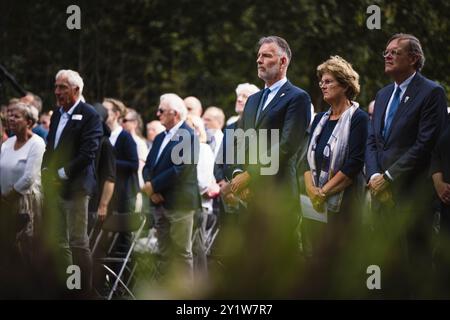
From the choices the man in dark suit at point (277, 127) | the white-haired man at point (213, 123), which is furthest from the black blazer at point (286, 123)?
the white-haired man at point (213, 123)

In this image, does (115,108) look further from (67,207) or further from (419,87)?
(419,87)

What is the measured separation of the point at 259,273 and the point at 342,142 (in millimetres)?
1705

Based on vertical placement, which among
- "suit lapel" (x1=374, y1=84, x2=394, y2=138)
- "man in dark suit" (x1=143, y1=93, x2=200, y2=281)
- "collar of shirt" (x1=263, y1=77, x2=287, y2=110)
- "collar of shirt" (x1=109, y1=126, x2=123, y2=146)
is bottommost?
Result: "man in dark suit" (x1=143, y1=93, x2=200, y2=281)

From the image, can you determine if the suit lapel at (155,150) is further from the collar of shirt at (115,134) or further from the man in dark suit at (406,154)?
the man in dark suit at (406,154)

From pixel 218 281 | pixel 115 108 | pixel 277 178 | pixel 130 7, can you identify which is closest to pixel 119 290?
pixel 115 108

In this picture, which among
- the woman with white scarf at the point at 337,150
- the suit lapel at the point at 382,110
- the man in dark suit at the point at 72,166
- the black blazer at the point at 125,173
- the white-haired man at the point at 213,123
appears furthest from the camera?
the white-haired man at the point at 213,123

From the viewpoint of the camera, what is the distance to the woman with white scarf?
24.6 feet

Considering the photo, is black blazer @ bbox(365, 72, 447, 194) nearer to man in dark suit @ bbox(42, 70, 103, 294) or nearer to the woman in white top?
man in dark suit @ bbox(42, 70, 103, 294)

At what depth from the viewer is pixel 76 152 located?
9.16m

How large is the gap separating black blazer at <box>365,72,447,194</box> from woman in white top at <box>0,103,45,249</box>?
3840 millimetres

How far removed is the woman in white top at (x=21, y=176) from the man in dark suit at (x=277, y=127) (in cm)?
301

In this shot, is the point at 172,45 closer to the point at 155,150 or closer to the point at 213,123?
the point at 213,123

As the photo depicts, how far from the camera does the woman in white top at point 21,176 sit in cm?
998

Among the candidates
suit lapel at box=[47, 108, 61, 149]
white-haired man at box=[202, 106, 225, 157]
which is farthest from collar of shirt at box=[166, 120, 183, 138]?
white-haired man at box=[202, 106, 225, 157]
